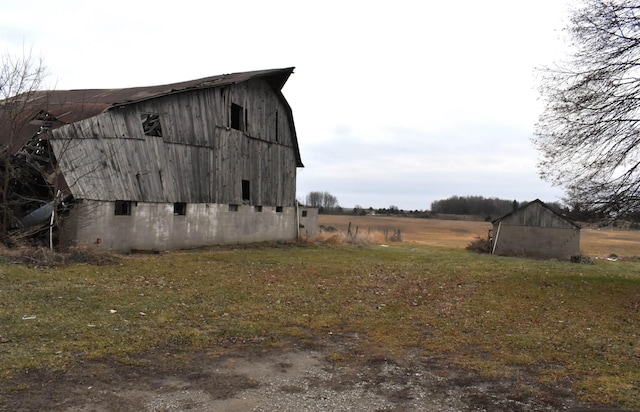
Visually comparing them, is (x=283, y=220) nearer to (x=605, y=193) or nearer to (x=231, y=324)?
(x=605, y=193)

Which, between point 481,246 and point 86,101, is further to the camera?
point 481,246

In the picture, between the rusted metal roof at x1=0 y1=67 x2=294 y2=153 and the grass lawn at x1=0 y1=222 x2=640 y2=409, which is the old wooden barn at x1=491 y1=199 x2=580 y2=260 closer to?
the grass lawn at x1=0 y1=222 x2=640 y2=409

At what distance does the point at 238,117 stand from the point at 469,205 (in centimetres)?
12892

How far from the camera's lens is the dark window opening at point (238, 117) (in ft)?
81.0

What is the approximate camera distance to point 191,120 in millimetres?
21922

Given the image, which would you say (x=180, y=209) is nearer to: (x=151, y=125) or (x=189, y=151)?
(x=189, y=151)

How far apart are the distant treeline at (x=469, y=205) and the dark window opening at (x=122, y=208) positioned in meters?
125

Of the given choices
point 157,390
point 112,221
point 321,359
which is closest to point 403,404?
point 321,359

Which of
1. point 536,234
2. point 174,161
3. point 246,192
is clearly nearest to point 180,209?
point 174,161

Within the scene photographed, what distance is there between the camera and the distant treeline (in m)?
138

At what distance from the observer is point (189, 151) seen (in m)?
21.8

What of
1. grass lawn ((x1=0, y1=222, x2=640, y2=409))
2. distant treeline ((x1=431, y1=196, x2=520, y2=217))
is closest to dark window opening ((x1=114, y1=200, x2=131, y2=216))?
grass lawn ((x1=0, y1=222, x2=640, y2=409))

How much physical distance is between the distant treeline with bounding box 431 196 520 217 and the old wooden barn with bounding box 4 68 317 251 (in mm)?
116125

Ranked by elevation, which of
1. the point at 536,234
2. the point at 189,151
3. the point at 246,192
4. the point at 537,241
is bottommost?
the point at 537,241
